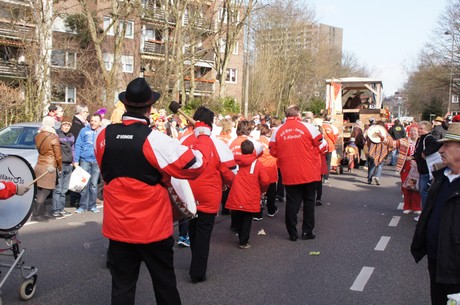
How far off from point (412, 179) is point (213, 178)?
547 cm

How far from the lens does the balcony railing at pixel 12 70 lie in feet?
Result: 74.7

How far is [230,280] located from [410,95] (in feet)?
242

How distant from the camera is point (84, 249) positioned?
7.58 m

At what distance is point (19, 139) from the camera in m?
11.9

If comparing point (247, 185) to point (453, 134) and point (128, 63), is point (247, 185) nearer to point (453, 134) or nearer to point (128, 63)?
point (453, 134)

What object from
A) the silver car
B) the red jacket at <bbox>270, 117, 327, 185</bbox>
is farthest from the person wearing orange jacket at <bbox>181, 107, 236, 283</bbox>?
the silver car

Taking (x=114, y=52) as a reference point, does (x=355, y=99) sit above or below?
below

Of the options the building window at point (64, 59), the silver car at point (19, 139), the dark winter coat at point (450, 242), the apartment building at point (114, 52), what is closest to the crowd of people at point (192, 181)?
the dark winter coat at point (450, 242)

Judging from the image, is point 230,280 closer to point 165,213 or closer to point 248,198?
point 248,198

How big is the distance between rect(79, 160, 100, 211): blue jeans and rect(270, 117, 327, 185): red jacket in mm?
4329

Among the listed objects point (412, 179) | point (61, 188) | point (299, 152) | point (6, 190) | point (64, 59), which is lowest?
point (61, 188)

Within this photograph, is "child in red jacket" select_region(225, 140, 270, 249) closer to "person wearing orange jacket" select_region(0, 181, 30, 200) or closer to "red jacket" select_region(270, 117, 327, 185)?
"red jacket" select_region(270, 117, 327, 185)

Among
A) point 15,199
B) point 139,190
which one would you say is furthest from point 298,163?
point 139,190

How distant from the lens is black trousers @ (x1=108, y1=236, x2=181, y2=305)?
418 cm
